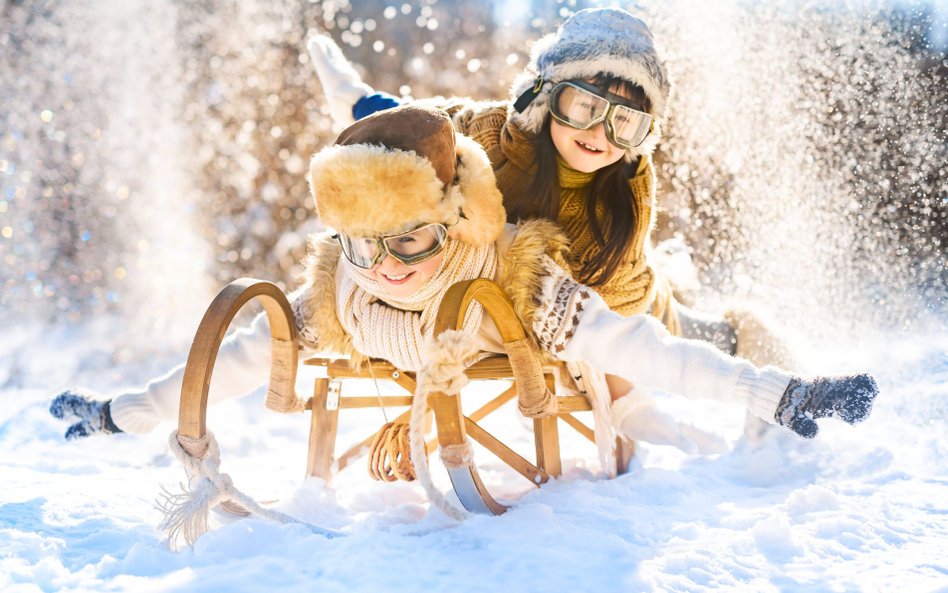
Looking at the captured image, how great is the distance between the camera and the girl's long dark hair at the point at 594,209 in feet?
7.29

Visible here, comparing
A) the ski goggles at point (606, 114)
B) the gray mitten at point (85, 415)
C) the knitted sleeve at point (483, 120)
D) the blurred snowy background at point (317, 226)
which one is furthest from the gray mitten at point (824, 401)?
the gray mitten at point (85, 415)

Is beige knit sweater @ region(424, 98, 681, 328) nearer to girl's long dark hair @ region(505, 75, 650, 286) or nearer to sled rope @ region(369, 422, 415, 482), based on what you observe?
girl's long dark hair @ region(505, 75, 650, 286)

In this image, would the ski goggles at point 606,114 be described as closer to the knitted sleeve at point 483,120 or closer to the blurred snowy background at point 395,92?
the knitted sleeve at point 483,120

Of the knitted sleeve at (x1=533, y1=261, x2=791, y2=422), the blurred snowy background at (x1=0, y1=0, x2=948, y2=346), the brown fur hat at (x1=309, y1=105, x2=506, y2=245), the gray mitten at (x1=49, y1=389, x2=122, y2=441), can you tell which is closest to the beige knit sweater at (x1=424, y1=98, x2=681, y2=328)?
the knitted sleeve at (x1=533, y1=261, x2=791, y2=422)

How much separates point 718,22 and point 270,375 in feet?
10.3

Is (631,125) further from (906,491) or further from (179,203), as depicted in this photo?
(179,203)

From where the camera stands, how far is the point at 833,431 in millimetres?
2654

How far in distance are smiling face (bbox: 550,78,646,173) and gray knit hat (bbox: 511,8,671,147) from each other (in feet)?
0.13

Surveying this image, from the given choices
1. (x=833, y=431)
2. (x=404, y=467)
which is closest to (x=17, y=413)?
(x=404, y=467)

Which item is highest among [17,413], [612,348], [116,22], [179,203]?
[116,22]

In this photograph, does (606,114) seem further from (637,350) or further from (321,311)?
(321,311)

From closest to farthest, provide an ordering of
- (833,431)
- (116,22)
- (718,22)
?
1. (833,431)
2. (718,22)
3. (116,22)

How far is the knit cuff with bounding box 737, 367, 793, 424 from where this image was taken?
1731 millimetres

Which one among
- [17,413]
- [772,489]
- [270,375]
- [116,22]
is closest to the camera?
[270,375]
